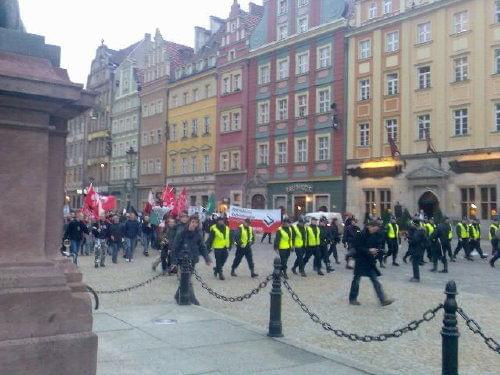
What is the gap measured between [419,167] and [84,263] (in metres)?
21.3

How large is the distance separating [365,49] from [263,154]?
11.4 meters

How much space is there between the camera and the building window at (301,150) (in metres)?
42.5

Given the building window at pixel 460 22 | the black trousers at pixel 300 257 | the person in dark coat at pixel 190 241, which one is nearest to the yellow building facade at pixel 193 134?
the building window at pixel 460 22

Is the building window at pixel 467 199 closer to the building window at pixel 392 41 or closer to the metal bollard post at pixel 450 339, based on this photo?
the building window at pixel 392 41

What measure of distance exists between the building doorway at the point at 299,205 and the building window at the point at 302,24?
11.5 metres

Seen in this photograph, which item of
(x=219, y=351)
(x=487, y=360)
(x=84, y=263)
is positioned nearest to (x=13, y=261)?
(x=219, y=351)

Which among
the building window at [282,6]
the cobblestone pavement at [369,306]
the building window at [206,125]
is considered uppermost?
the building window at [282,6]

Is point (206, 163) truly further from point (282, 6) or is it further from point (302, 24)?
point (302, 24)

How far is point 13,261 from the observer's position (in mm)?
5355

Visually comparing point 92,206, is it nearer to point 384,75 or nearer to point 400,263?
point 400,263

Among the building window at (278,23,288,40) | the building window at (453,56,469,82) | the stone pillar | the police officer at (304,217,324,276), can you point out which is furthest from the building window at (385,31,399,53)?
the stone pillar

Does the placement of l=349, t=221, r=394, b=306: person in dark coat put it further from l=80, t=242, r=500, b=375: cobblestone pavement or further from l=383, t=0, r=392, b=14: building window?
l=383, t=0, r=392, b=14: building window

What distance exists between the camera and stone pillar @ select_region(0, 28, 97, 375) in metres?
5.19

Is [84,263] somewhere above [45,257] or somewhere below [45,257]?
below
